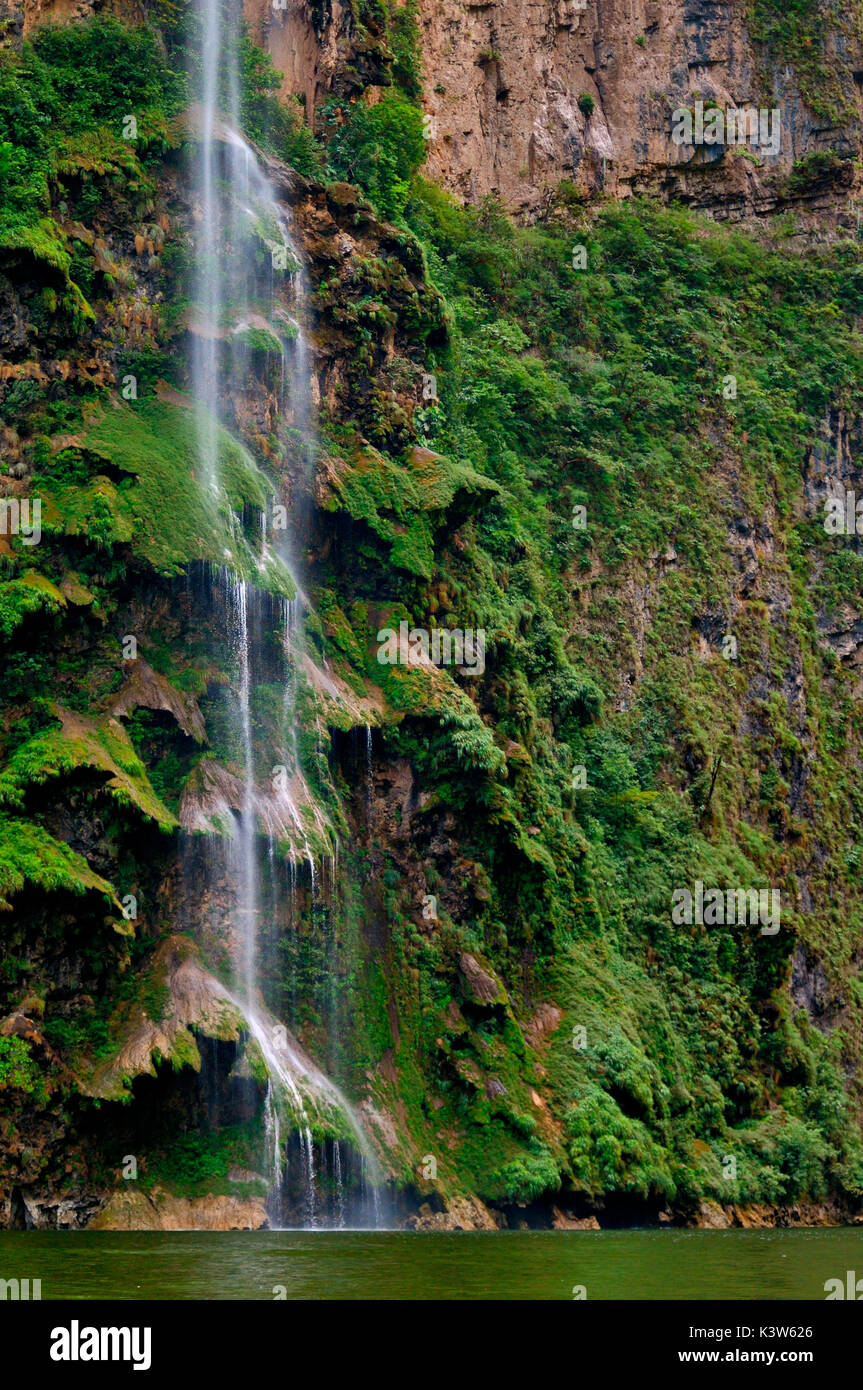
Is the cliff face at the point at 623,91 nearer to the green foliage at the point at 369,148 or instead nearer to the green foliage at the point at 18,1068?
the green foliage at the point at 369,148

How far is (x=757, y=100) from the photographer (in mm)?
52469

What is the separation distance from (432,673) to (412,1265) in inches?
580

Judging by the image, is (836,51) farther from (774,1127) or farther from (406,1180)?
(406,1180)

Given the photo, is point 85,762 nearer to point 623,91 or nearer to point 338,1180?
point 338,1180

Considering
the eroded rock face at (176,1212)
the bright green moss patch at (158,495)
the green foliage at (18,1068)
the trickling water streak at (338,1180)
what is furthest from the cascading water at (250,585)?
the green foliage at (18,1068)

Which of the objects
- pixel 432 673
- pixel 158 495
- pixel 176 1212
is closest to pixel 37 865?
pixel 176 1212

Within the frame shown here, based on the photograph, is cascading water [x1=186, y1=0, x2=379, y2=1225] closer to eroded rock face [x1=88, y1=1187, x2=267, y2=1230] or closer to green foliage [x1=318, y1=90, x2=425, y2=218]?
eroded rock face [x1=88, y1=1187, x2=267, y2=1230]

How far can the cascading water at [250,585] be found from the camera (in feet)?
82.5

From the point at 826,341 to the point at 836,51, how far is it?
1126cm

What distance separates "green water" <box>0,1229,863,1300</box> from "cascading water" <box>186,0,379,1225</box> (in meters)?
1.91

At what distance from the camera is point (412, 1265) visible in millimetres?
17922

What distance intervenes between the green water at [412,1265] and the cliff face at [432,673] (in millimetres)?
2767
